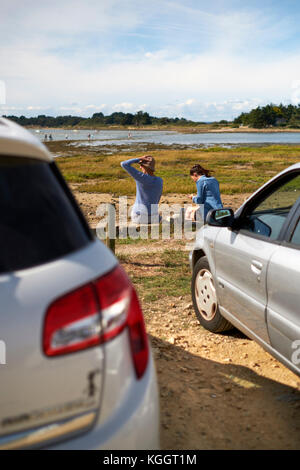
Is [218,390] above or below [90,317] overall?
below

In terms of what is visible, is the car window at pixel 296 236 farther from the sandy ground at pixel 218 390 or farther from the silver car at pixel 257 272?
the sandy ground at pixel 218 390

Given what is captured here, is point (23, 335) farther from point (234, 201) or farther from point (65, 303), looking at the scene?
point (234, 201)

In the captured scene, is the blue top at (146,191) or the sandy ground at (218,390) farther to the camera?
→ the blue top at (146,191)

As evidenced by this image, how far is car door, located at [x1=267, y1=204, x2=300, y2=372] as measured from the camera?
2730 millimetres

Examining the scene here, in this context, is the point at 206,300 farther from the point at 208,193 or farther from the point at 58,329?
the point at 208,193

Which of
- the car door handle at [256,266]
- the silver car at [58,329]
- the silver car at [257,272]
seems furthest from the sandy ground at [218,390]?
the silver car at [58,329]

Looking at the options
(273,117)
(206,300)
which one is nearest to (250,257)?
(206,300)

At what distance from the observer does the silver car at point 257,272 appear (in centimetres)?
284

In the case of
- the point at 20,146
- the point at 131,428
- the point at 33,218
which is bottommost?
the point at 131,428

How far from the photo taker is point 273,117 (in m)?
160

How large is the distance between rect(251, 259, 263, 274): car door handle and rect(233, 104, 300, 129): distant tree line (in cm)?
16265

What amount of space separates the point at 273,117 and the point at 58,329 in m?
170

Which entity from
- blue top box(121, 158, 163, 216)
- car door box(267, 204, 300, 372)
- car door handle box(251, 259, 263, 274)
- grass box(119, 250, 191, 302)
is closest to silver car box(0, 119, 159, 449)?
car door box(267, 204, 300, 372)
